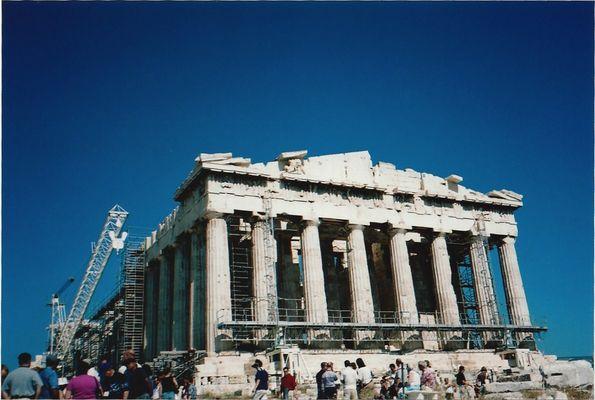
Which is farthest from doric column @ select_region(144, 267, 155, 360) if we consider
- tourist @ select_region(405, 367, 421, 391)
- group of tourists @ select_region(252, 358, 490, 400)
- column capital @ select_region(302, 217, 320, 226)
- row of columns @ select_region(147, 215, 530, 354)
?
tourist @ select_region(405, 367, 421, 391)

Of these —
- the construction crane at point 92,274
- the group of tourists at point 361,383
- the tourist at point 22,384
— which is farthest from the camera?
the construction crane at point 92,274

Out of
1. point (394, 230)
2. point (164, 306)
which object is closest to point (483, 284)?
point (394, 230)

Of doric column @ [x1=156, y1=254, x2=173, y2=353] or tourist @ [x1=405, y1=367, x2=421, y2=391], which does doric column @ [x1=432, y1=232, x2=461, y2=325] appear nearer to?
doric column @ [x1=156, y1=254, x2=173, y2=353]

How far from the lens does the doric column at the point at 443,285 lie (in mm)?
37250

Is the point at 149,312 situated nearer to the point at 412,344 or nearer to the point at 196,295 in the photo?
the point at 196,295

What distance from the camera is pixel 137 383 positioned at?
14086 mm

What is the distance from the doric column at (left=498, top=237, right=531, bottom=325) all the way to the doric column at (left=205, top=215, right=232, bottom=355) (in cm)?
1755

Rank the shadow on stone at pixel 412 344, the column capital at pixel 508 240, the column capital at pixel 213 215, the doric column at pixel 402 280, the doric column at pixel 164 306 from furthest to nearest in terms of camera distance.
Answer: the column capital at pixel 508 240, the doric column at pixel 164 306, the doric column at pixel 402 280, the shadow on stone at pixel 412 344, the column capital at pixel 213 215

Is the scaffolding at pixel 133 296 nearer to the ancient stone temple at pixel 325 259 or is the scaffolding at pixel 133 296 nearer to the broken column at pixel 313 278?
the ancient stone temple at pixel 325 259

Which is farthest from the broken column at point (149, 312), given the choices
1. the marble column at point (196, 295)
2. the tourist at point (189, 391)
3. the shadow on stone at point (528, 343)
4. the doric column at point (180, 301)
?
the shadow on stone at point (528, 343)

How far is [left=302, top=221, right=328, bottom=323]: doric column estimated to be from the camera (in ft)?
110

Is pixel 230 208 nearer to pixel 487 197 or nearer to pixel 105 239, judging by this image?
pixel 487 197

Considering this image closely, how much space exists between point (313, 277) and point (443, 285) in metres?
8.56

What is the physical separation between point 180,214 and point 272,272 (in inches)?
295
